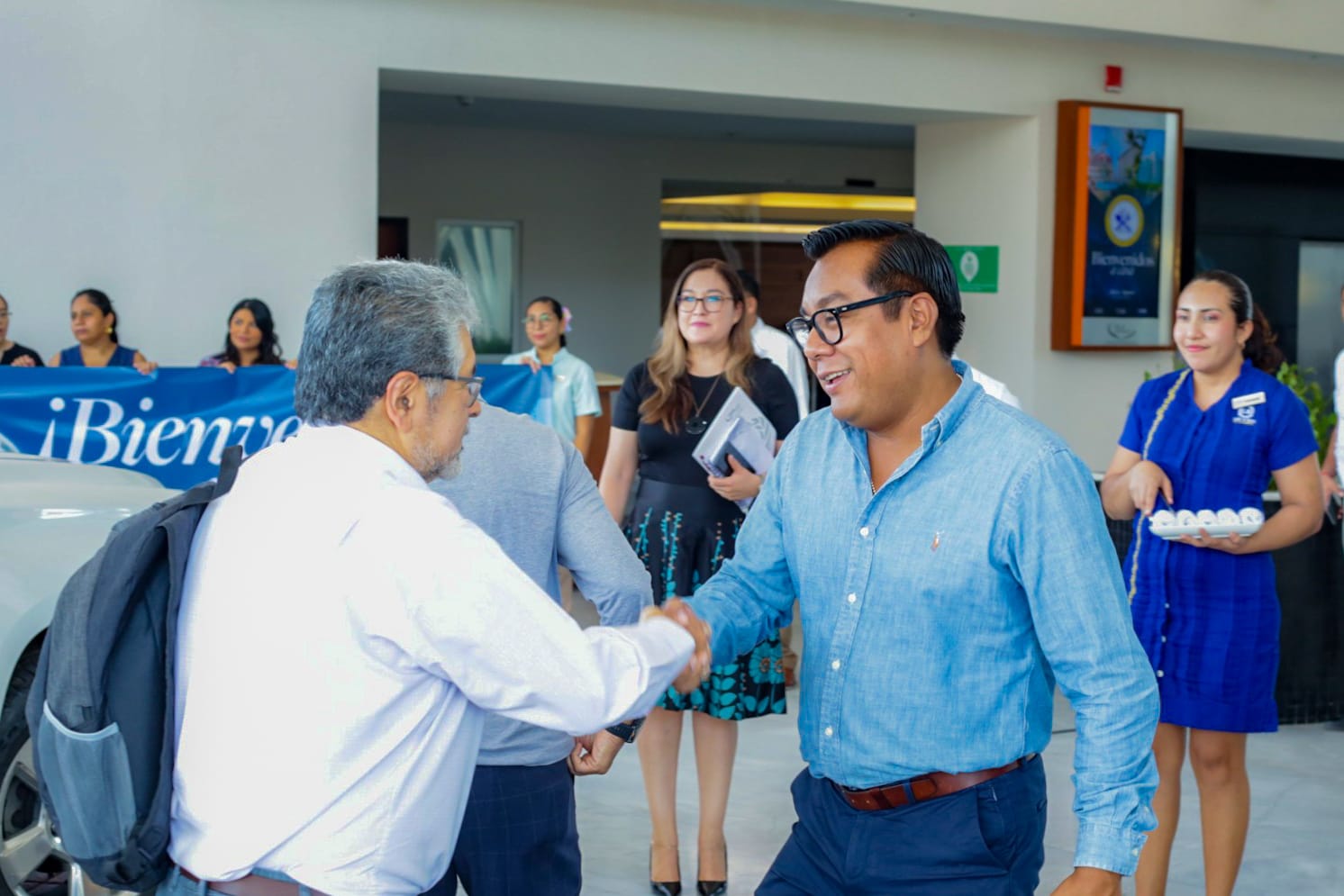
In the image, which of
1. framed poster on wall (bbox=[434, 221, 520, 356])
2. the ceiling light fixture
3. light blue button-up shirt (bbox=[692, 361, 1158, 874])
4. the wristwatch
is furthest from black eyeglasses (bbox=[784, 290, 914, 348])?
the ceiling light fixture

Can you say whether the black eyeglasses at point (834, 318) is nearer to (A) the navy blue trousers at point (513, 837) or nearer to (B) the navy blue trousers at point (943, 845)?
(B) the navy blue trousers at point (943, 845)

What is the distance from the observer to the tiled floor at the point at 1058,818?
4.86 meters

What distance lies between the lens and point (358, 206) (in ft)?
28.5

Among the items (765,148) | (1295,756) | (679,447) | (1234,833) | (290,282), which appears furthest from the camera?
(765,148)

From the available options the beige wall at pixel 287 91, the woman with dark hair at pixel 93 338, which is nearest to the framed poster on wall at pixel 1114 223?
the beige wall at pixel 287 91

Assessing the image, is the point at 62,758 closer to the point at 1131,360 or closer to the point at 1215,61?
the point at 1131,360

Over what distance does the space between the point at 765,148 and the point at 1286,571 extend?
1103 centimetres

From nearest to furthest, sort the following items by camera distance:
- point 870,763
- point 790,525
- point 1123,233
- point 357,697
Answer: point 357,697
point 870,763
point 790,525
point 1123,233

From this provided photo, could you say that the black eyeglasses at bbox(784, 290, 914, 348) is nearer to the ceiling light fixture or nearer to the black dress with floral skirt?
the black dress with floral skirt

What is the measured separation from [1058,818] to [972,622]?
349cm

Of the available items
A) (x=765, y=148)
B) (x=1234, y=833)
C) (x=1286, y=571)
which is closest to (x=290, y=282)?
(x=1286, y=571)

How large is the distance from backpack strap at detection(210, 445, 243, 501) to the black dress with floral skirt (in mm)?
2639

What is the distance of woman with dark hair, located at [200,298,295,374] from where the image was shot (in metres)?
7.83

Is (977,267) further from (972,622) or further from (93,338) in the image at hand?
(972,622)
